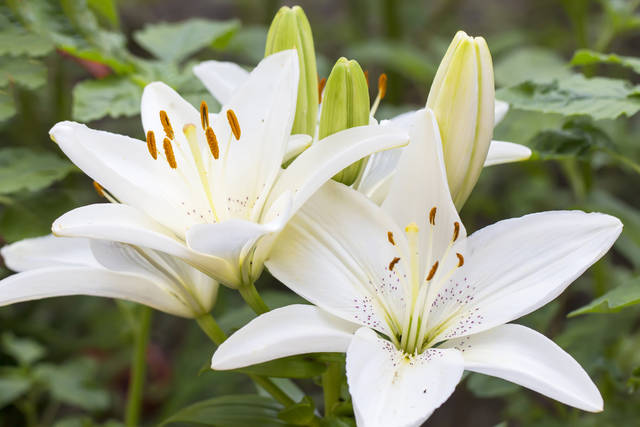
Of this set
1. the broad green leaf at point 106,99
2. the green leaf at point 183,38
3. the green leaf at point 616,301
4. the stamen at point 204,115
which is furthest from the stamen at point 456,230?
the green leaf at point 183,38

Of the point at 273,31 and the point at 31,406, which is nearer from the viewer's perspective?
the point at 273,31

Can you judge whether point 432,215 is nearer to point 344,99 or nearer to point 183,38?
point 344,99

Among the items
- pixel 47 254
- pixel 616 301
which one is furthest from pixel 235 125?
pixel 616 301

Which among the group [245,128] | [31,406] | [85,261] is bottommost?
[31,406]

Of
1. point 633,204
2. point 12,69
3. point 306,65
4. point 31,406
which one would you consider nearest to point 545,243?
point 306,65

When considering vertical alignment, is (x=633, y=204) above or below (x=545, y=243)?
below

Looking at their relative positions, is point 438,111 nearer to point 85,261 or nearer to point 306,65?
point 306,65

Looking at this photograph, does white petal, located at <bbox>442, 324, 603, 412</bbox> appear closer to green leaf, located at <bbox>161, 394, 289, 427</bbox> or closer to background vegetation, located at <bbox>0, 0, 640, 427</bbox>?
background vegetation, located at <bbox>0, 0, 640, 427</bbox>
